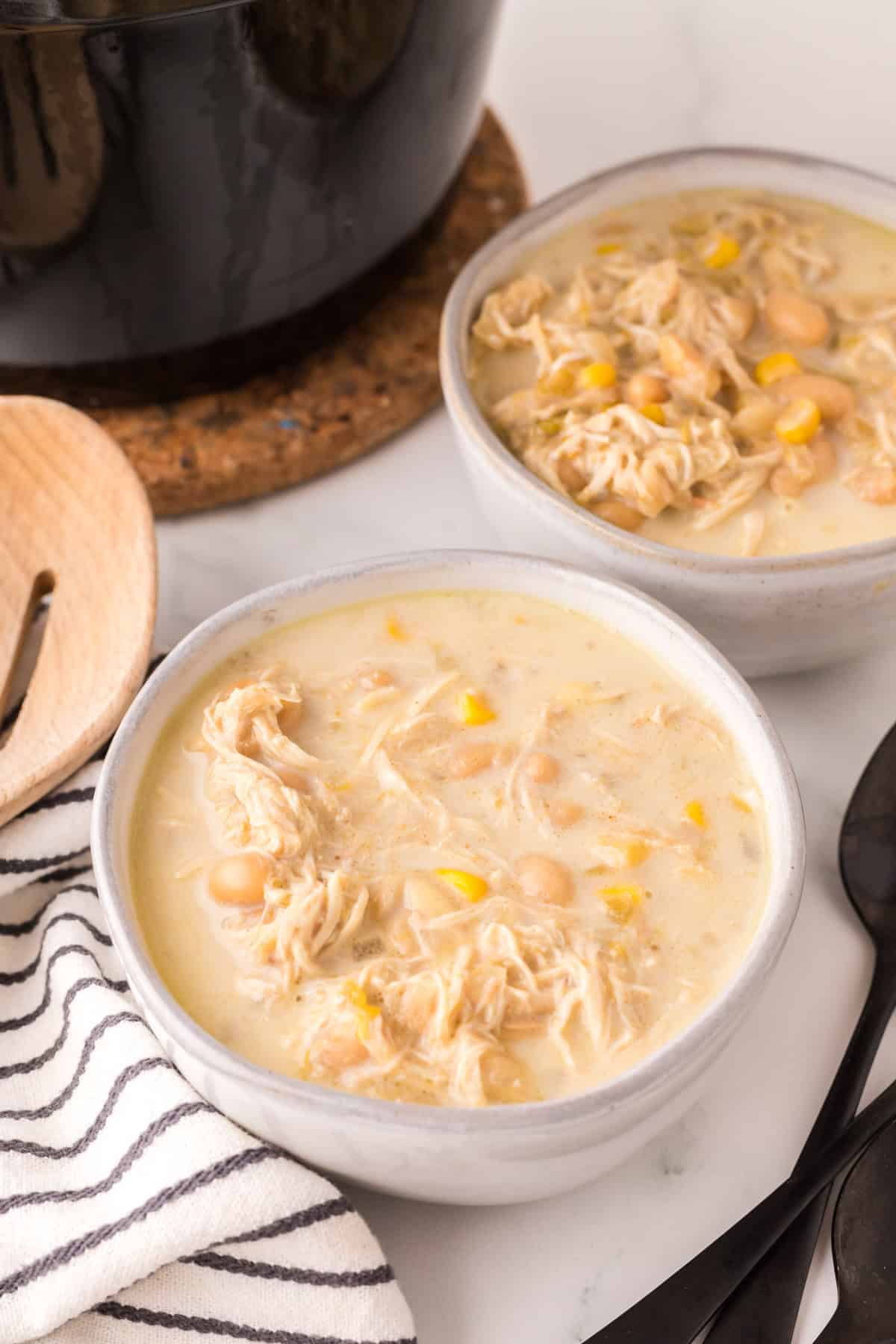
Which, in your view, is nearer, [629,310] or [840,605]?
[840,605]

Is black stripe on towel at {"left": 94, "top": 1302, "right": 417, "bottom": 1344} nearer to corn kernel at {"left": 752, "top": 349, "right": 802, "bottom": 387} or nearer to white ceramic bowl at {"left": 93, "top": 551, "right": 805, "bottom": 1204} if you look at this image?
white ceramic bowl at {"left": 93, "top": 551, "right": 805, "bottom": 1204}

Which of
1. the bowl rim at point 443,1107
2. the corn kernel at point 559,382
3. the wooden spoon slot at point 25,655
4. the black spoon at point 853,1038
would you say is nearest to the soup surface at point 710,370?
the corn kernel at point 559,382

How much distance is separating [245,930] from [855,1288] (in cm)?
75

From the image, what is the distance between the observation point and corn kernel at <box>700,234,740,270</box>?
247cm

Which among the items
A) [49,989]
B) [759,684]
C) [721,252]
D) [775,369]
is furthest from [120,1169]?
[721,252]

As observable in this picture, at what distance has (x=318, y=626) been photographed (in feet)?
6.57

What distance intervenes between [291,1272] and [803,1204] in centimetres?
56

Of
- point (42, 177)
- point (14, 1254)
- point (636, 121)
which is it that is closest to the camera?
point (14, 1254)

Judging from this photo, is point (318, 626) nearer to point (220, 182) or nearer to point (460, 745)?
point (460, 745)

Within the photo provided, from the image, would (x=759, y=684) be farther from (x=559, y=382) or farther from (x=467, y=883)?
(x=467, y=883)

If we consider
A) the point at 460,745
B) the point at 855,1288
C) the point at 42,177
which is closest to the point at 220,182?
the point at 42,177

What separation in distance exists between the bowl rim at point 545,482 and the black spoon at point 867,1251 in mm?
718

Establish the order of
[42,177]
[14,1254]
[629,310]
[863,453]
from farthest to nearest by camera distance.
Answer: [629,310] → [863,453] → [42,177] → [14,1254]

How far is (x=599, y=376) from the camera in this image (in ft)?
7.34
